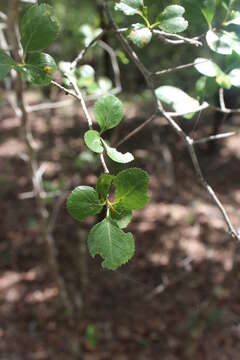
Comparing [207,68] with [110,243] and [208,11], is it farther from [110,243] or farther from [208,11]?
[110,243]

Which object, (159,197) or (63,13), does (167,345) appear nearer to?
(159,197)

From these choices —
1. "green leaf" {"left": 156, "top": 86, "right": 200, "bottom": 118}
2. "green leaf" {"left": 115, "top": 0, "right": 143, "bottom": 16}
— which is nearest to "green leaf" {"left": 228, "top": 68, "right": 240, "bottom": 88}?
"green leaf" {"left": 156, "top": 86, "right": 200, "bottom": 118}

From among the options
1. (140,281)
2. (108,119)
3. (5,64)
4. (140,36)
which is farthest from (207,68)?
(140,281)

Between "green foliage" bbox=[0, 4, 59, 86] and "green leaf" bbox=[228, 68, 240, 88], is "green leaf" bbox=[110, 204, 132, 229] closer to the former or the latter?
"green foliage" bbox=[0, 4, 59, 86]

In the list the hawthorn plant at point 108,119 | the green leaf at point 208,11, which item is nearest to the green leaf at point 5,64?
the hawthorn plant at point 108,119

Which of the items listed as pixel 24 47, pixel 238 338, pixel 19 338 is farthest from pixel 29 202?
pixel 24 47

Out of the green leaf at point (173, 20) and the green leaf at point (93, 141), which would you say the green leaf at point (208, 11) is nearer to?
the green leaf at point (173, 20)

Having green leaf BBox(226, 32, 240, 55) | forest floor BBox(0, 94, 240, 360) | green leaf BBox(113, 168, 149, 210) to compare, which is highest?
green leaf BBox(226, 32, 240, 55)
